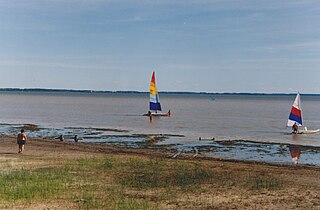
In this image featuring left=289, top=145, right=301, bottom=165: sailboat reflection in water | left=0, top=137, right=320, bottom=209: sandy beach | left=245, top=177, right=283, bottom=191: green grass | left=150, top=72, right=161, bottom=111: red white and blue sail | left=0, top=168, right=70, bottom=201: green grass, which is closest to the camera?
left=0, top=137, right=320, bottom=209: sandy beach

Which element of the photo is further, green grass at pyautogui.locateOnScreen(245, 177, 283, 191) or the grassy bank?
green grass at pyautogui.locateOnScreen(245, 177, 283, 191)

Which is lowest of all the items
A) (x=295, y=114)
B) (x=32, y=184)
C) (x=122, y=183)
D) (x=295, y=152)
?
(x=295, y=152)

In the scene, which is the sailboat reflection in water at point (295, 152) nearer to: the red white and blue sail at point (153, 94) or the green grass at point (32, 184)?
the green grass at point (32, 184)

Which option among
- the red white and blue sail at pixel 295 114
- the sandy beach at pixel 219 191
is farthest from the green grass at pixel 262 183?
the red white and blue sail at pixel 295 114

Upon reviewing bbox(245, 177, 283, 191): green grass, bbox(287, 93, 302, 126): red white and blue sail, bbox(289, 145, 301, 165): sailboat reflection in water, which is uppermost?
bbox(287, 93, 302, 126): red white and blue sail

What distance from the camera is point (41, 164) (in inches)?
918

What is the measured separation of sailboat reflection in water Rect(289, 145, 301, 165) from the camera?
3188 cm

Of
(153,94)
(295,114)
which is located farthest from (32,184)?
(153,94)

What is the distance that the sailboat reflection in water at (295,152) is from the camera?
3188cm

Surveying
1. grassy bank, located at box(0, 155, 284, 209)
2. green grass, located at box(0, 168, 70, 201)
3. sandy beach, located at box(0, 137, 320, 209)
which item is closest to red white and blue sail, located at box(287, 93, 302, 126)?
sandy beach, located at box(0, 137, 320, 209)

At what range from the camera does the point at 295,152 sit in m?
36.4

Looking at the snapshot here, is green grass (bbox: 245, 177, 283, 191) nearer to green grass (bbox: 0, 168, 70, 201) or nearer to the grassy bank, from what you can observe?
the grassy bank

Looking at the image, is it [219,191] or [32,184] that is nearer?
[32,184]

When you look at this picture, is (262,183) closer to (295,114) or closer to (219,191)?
(219,191)
